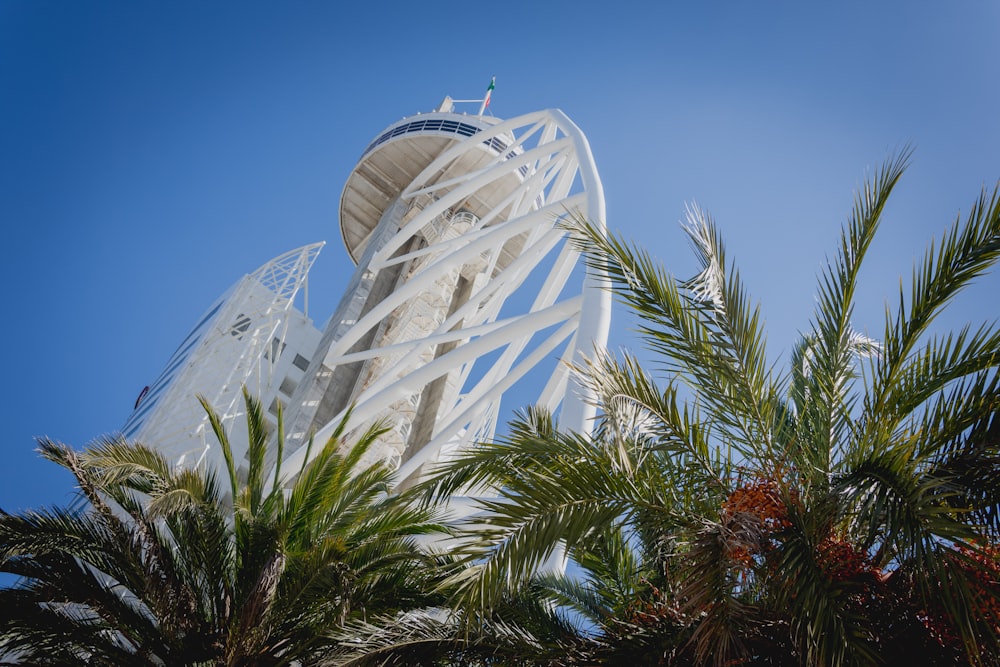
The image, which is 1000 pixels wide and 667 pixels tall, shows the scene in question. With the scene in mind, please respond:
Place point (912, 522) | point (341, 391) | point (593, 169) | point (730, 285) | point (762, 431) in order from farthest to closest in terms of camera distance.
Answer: point (341, 391) → point (593, 169) → point (730, 285) → point (762, 431) → point (912, 522)

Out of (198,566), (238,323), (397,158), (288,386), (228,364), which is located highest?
(397,158)

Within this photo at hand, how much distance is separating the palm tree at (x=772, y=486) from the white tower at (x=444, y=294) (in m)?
2.09

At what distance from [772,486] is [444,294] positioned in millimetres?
20807

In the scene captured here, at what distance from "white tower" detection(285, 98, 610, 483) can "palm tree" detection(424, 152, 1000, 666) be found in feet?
6.86

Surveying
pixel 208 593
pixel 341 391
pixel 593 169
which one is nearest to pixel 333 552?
pixel 208 593

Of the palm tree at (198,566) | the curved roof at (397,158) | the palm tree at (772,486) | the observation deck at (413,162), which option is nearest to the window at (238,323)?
the curved roof at (397,158)

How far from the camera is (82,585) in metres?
7.97

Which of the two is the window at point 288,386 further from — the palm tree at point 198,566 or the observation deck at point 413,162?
the palm tree at point 198,566

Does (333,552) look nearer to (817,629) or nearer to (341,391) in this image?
(817,629)

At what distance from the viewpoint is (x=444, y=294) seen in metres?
25.8

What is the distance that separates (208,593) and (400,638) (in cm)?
253

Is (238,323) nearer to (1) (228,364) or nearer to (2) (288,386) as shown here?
(1) (228,364)

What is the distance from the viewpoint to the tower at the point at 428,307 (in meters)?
14.6

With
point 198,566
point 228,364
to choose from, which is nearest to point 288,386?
point 228,364
